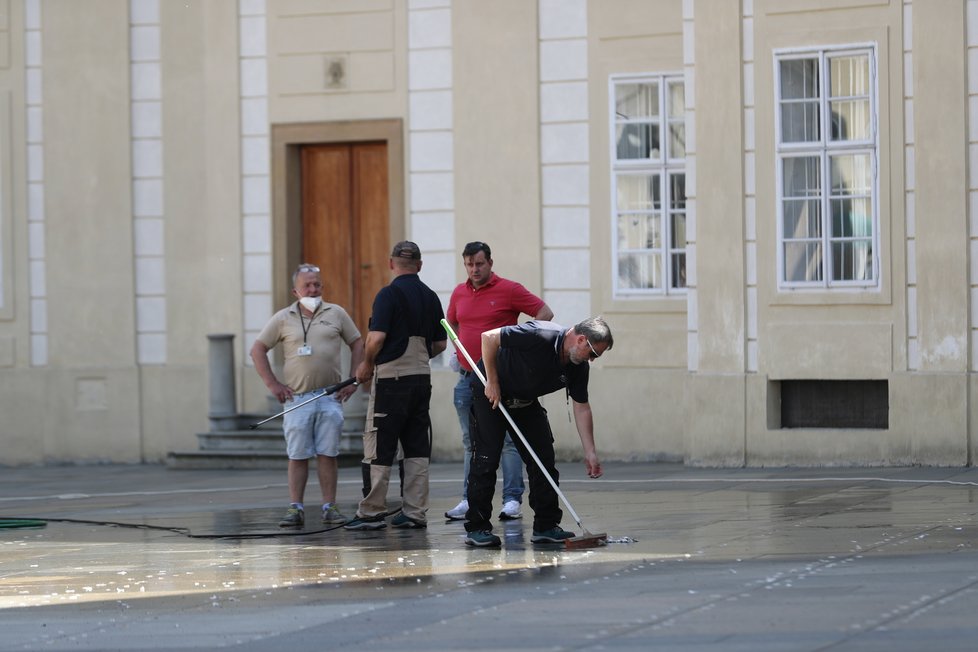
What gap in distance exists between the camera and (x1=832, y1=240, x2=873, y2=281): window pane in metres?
16.0

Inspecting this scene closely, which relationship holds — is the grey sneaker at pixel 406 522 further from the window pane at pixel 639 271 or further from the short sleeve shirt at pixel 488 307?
the window pane at pixel 639 271

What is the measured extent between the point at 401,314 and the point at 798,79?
6.07m

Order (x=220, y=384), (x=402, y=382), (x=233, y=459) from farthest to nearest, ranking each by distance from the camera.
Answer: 1. (x=220, y=384)
2. (x=233, y=459)
3. (x=402, y=382)

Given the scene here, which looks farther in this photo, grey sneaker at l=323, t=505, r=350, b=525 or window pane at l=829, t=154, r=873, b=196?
window pane at l=829, t=154, r=873, b=196

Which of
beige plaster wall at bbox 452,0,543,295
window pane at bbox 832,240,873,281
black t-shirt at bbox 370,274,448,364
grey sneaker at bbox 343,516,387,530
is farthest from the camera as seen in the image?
beige plaster wall at bbox 452,0,543,295

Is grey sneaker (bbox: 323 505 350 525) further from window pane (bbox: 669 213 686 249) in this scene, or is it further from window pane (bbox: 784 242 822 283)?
window pane (bbox: 669 213 686 249)

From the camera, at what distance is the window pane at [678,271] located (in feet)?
58.1

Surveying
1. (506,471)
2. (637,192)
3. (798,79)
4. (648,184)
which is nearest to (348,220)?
(637,192)

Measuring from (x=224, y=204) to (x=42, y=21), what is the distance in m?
2.91

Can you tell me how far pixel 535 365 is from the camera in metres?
10.3

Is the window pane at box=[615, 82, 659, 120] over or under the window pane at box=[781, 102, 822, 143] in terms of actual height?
over

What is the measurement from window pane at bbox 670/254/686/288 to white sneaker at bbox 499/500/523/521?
616cm

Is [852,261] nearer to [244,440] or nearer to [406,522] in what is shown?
[406,522]

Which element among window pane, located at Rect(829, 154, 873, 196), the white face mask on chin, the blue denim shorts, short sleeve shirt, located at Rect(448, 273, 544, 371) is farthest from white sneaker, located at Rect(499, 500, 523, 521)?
window pane, located at Rect(829, 154, 873, 196)
